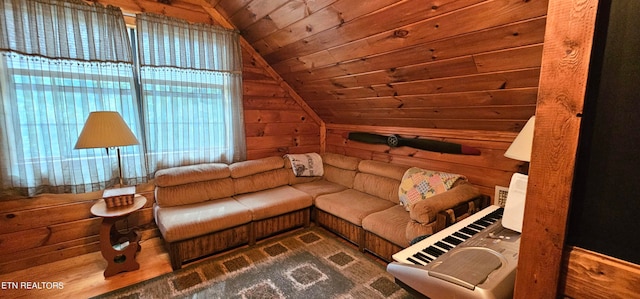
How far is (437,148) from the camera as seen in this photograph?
108 inches

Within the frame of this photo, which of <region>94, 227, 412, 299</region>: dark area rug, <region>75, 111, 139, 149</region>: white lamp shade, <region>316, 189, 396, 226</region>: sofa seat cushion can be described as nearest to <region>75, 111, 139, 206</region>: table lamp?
<region>75, 111, 139, 149</region>: white lamp shade

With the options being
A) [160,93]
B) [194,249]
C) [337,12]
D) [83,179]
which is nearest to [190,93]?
[160,93]

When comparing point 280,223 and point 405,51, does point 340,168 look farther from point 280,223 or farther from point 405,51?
point 405,51

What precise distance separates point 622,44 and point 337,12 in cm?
169

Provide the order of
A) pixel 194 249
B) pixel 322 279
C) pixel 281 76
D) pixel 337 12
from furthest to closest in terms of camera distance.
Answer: pixel 281 76 < pixel 194 249 < pixel 322 279 < pixel 337 12

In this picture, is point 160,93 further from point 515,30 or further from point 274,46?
point 515,30

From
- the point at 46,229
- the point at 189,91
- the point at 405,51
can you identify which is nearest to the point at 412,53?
the point at 405,51

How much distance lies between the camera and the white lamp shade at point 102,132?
6.68 feet

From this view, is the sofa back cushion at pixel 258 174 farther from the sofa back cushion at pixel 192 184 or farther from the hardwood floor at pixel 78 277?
the hardwood floor at pixel 78 277

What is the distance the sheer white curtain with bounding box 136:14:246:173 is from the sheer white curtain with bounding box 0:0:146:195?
0.67ft

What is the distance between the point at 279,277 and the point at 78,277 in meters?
1.61

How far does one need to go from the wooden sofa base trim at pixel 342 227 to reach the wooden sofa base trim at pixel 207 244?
800 mm

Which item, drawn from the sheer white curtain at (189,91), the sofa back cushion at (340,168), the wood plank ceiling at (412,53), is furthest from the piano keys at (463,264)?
the sheer white curtain at (189,91)

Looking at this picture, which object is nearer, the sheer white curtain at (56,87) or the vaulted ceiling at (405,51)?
the vaulted ceiling at (405,51)
